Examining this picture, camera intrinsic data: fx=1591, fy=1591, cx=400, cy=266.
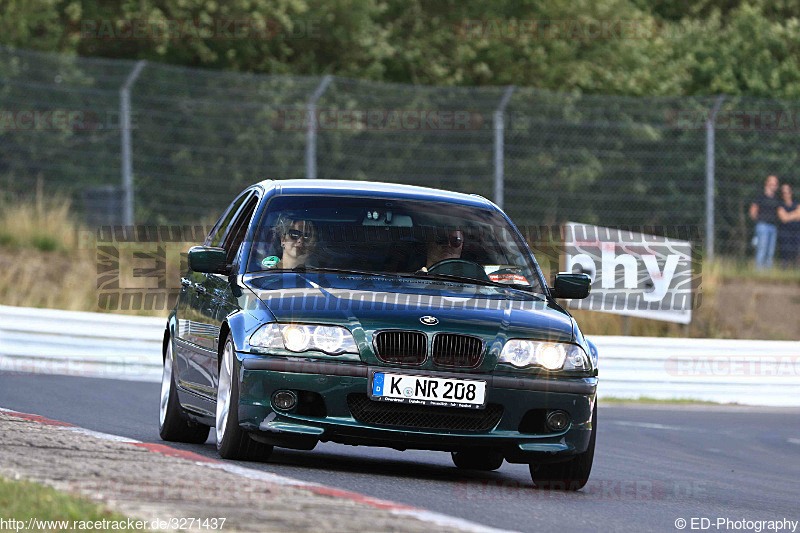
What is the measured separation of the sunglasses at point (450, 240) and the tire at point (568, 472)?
52.1 inches

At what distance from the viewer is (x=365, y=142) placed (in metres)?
24.5

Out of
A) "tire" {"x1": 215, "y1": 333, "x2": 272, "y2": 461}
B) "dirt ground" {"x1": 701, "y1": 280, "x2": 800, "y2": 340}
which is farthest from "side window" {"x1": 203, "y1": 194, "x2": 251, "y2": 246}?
"dirt ground" {"x1": 701, "y1": 280, "x2": 800, "y2": 340}

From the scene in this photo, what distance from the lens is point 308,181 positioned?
9.66 m

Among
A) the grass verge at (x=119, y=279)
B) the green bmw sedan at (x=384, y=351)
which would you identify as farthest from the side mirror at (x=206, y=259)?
the grass verge at (x=119, y=279)

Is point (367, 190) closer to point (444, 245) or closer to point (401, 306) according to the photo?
point (444, 245)

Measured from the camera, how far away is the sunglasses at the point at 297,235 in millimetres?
8961

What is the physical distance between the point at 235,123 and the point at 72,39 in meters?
7.83

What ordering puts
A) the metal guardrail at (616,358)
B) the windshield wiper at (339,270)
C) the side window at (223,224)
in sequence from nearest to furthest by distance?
the windshield wiper at (339,270), the side window at (223,224), the metal guardrail at (616,358)

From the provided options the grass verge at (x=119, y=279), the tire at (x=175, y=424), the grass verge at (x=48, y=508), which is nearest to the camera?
the grass verge at (x=48, y=508)

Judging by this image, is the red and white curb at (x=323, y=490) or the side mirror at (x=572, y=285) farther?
the side mirror at (x=572, y=285)

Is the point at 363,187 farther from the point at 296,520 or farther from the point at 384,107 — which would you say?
the point at 384,107

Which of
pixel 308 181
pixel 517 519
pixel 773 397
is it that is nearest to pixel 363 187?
pixel 308 181

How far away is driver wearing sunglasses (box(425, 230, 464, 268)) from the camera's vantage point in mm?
9023

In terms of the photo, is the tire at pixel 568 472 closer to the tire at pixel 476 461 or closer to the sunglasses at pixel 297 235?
the tire at pixel 476 461
